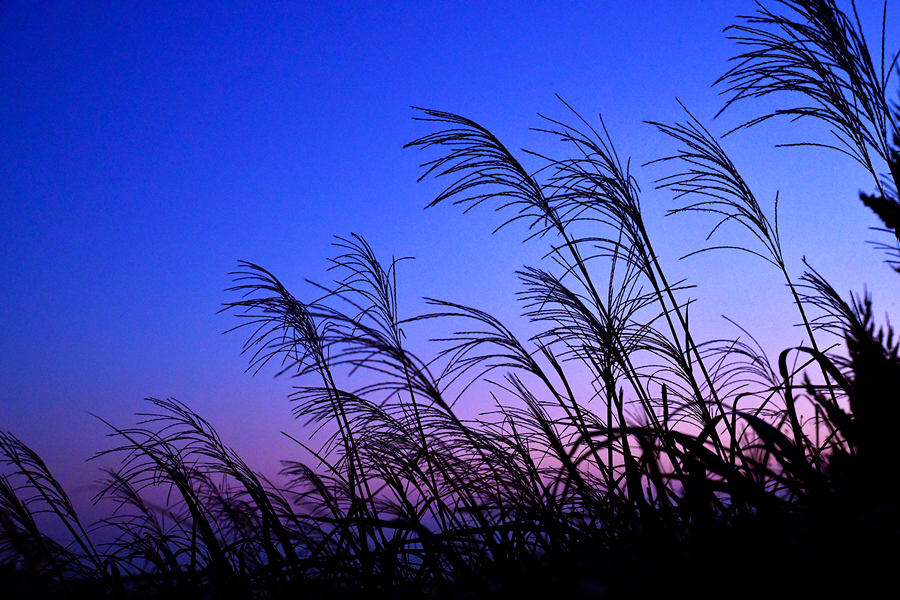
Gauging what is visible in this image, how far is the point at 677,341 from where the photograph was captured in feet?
7.68

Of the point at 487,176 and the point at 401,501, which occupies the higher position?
the point at 487,176

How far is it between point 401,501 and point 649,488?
0.93 meters

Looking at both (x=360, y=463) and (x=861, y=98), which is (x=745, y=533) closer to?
(x=360, y=463)

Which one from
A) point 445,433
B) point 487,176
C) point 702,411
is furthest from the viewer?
point 487,176

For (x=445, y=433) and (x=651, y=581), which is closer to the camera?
(x=651, y=581)

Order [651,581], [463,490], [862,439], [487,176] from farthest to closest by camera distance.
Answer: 1. [487,176]
2. [463,490]
3. [862,439]
4. [651,581]

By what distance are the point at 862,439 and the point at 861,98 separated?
65.8 inches

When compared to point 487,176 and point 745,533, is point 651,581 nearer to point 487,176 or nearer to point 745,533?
point 745,533

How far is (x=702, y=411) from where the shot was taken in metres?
2.21

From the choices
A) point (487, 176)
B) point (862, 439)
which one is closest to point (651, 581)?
point (862, 439)

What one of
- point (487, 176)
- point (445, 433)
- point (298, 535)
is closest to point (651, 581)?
point (445, 433)

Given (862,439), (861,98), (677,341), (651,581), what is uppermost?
(861,98)

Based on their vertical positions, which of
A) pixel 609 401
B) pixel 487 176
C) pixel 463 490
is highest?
pixel 487 176

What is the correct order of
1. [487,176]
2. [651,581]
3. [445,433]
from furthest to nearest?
[487,176] → [445,433] → [651,581]
